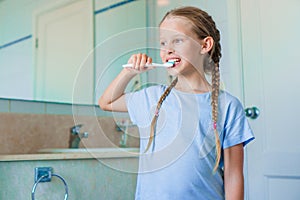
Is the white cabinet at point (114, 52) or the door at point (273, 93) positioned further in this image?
the door at point (273, 93)

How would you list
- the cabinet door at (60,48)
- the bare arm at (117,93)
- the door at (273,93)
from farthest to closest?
the cabinet door at (60,48), the door at (273,93), the bare arm at (117,93)

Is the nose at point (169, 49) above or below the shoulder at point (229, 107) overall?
above

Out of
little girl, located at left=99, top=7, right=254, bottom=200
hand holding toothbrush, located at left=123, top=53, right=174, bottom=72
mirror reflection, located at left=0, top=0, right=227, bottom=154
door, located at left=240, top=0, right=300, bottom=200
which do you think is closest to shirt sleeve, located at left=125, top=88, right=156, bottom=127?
little girl, located at left=99, top=7, right=254, bottom=200

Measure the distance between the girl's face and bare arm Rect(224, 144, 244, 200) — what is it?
21 cm

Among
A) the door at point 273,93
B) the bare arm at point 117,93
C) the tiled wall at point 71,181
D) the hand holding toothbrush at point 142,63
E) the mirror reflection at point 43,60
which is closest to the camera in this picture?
the hand holding toothbrush at point 142,63

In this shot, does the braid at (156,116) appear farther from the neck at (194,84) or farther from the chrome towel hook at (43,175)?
the chrome towel hook at (43,175)

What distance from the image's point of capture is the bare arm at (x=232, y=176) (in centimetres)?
85

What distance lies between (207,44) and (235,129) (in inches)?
8.1

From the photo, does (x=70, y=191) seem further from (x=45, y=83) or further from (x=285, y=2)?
(x=285, y=2)

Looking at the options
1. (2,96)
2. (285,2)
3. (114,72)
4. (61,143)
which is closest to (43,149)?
(61,143)

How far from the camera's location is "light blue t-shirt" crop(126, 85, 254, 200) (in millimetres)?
800

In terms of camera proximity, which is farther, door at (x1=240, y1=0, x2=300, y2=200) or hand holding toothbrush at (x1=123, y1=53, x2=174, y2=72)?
door at (x1=240, y1=0, x2=300, y2=200)

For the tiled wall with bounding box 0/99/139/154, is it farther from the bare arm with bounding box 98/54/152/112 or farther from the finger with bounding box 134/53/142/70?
the finger with bounding box 134/53/142/70

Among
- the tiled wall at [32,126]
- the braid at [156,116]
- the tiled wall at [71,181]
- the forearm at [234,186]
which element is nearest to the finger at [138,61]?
the braid at [156,116]
